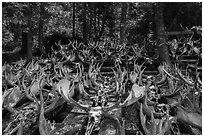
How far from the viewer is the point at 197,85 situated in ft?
14.3

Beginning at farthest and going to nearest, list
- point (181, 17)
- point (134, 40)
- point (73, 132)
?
point (134, 40) < point (181, 17) < point (73, 132)

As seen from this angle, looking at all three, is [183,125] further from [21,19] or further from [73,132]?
[21,19]

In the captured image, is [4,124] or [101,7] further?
[101,7]

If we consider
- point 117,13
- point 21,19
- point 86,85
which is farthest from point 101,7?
point 86,85

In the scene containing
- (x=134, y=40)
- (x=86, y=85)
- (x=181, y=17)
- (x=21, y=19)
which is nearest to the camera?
(x=86, y=85)

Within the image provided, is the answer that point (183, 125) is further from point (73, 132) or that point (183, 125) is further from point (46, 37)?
point (46, 37)

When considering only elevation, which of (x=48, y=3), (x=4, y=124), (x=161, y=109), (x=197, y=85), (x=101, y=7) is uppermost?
(x=101, y=7)

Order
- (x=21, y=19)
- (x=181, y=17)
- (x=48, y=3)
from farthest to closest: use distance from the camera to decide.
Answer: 1. (x=181, y=17)
2. (x=48, y=3)
3. (x=21, y=19)

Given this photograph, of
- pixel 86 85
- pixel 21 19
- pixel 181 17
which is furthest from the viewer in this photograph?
pixel 181 17

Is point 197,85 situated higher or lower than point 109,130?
higher

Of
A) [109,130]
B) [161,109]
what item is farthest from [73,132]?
[161,109]

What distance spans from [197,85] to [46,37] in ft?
45.9

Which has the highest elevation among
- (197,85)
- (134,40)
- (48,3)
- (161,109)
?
(48,3)

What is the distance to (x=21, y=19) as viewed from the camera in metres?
8.66
